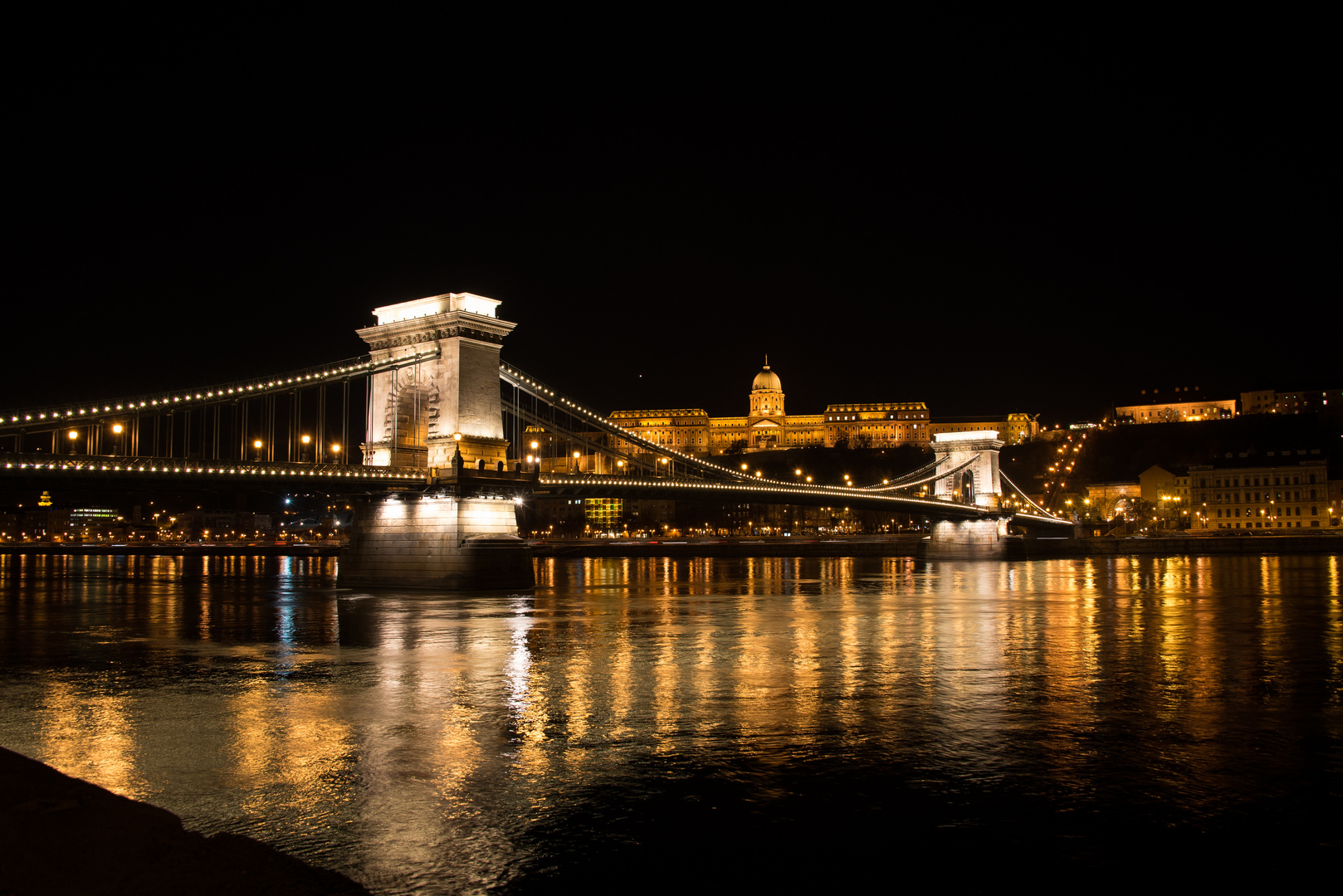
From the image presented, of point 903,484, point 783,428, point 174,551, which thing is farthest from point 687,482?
point 783,428

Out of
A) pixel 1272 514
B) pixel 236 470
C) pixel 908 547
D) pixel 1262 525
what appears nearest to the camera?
pixel 236 470

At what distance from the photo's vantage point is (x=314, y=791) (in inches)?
338

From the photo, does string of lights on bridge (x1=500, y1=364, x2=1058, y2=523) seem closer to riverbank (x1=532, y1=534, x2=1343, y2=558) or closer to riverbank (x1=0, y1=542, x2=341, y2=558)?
riverbank (x1=532, y1=534, x2=1343, y2=558)

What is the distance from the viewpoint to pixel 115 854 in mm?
4945

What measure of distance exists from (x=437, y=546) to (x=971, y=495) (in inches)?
2081

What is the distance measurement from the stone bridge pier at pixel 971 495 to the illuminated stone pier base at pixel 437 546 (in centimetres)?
4122

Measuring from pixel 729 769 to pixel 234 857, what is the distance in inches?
202

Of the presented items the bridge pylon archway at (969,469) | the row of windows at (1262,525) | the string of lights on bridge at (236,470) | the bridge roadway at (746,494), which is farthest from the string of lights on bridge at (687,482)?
the row of windows at (1262,525)

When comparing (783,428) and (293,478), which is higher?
(783,428)

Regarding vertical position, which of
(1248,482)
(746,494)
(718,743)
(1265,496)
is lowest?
(718,743)

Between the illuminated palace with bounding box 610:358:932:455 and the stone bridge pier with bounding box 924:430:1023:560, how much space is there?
73272 millimetres

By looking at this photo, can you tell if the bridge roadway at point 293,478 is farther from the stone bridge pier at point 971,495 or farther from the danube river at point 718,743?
the stone bridge pier at point 971,495

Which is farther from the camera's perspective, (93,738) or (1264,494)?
(1264,494)

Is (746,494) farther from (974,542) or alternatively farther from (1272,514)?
(1272,514)
